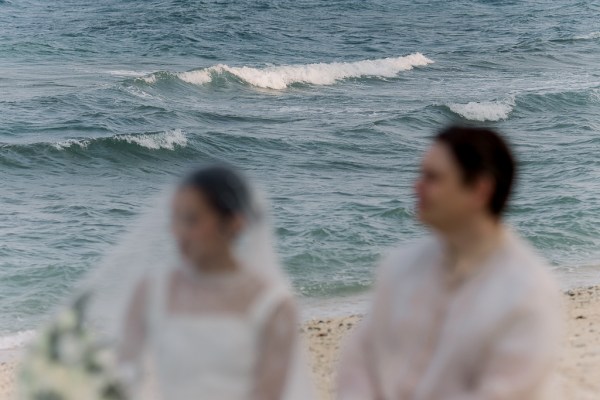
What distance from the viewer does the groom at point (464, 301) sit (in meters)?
2.85

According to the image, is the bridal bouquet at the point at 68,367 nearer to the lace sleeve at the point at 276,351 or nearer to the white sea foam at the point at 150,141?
the lace sleeve at the point at 276,351

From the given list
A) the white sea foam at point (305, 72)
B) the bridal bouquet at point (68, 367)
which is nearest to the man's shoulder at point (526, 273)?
the bridal bouquet at point (68, 367)

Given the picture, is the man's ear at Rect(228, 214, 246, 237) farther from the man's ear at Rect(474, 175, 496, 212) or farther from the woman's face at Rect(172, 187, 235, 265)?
the man's ear at Rect(474, 175, 496, 212)

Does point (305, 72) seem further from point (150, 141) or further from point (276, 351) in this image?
point (276, 351)

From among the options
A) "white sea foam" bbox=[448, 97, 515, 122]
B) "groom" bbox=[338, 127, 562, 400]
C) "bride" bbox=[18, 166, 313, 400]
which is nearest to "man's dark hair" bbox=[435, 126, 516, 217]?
"groom" bbox=[338, 127, 562, 400]

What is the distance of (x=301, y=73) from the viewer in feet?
110

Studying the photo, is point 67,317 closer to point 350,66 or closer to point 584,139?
point 584,139

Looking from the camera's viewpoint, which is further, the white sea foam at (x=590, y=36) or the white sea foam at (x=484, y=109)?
the white sea foam at (x=590, y=36)

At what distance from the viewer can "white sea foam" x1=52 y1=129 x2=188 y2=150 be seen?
2114cm

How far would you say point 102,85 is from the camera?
2881 cm

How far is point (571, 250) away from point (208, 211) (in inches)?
407

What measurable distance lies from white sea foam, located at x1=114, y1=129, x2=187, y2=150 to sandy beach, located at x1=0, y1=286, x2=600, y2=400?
504 inches

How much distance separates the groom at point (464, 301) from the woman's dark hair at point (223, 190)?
454mm

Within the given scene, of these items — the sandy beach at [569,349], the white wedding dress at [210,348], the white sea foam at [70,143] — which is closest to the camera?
the white wedding dress at [210,348]
